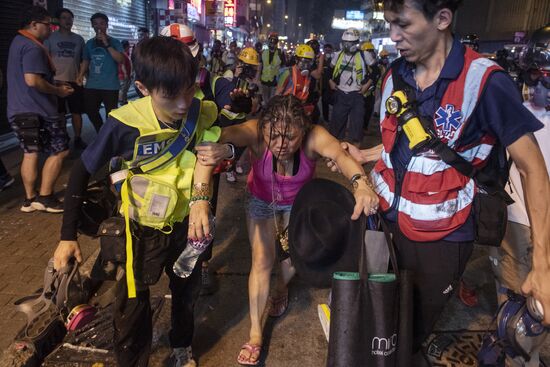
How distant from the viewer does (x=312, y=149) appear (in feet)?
8.86

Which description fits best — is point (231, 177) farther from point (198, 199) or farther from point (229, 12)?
point (229, 12)

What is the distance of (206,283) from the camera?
12.0ft

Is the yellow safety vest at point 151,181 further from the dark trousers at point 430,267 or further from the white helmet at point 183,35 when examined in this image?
the white helmet at point 183,35

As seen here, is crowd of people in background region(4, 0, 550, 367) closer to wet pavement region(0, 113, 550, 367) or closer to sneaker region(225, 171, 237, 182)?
wet pavement region(0, 113, 550, 367)

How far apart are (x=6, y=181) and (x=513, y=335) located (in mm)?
5791

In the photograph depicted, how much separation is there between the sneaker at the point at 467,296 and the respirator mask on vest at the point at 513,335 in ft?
3.84

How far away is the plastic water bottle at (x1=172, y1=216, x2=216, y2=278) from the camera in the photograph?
1938mm

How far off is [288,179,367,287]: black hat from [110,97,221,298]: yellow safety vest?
58 centimetres

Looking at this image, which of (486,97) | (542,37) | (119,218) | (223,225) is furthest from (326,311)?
(223,225)

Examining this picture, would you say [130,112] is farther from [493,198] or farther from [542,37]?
[542,37]

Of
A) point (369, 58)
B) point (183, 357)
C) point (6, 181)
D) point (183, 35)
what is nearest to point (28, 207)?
point (6, 181)

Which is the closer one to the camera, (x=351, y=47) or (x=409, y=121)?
(x=409, y=121)

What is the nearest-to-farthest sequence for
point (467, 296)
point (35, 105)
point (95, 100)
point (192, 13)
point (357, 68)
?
1. point (467, 296)
2. point (35, 105)
3. point (95, 100)
4. point (357, 68)
5. point (192, 13)

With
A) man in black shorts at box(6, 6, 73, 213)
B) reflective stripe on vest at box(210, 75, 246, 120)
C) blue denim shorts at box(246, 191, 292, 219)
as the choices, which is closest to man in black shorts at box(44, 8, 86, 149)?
man in black shorts at box(6, 6, 73, 213)
